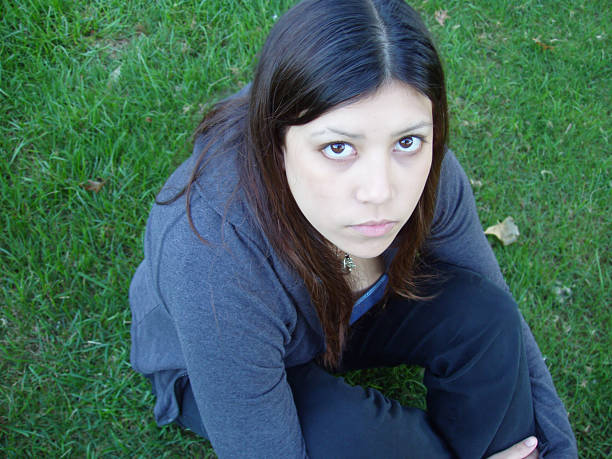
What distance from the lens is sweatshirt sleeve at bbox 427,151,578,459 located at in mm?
1975

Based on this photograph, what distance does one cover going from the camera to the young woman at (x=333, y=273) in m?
1.36

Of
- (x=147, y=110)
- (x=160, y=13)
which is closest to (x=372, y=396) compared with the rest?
(x=147, y=110)

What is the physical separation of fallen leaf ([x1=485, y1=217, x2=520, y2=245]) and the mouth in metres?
1.63

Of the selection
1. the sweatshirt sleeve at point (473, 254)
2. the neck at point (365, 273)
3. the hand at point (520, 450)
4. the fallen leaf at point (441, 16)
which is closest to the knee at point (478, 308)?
the sweatshirt sleeve at point (473, 254)

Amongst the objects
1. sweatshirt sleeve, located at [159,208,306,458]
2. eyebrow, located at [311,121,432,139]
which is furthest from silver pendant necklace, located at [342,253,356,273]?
eyebrow, located at [311,121,432,139]

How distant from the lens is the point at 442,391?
2037 mm

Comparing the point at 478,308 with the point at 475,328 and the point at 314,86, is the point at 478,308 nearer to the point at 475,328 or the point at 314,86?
the point at 475,328

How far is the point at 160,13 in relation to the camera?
3166mm

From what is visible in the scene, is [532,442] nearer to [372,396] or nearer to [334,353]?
[372,396]

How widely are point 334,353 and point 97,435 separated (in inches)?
46.6

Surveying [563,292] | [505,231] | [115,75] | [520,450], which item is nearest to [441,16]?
[505,231]

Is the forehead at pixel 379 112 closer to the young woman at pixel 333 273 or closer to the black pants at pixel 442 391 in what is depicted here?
the young woman at pixel 333 273

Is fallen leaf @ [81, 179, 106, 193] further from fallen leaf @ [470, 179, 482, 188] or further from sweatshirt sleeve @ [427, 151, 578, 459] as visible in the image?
fallen leaf @ [470, 179, 482, 188]

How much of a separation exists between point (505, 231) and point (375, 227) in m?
1.75
